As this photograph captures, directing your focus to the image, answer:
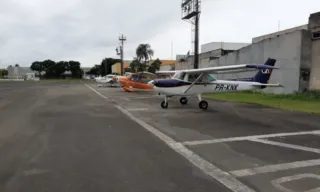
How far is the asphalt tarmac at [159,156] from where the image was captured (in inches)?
183

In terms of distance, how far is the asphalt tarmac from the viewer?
464 cm

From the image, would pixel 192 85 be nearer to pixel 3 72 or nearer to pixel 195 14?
pixel 195 14

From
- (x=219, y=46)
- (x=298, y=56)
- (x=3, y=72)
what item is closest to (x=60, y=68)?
(x=3, y=72)

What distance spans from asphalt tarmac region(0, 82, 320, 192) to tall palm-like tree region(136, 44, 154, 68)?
202 feet

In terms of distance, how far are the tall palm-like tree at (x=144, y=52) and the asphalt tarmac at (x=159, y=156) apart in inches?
2420

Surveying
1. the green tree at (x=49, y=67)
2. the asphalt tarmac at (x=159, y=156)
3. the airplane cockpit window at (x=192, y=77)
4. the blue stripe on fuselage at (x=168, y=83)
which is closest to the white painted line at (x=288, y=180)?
the asphalt tarmac at (x=159, y=156)

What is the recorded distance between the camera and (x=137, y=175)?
501 cm

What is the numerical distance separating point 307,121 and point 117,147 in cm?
744

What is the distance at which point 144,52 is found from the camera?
2800 inches

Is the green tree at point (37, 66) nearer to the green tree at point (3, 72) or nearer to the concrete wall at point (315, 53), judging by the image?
the green tree at point (3, 72)

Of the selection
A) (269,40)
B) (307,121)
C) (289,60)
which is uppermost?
(269,40)

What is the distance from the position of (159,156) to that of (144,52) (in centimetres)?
6608

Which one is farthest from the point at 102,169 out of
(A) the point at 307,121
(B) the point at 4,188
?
(A) the point at 307,121

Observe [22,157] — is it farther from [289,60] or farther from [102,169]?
[289,60]
